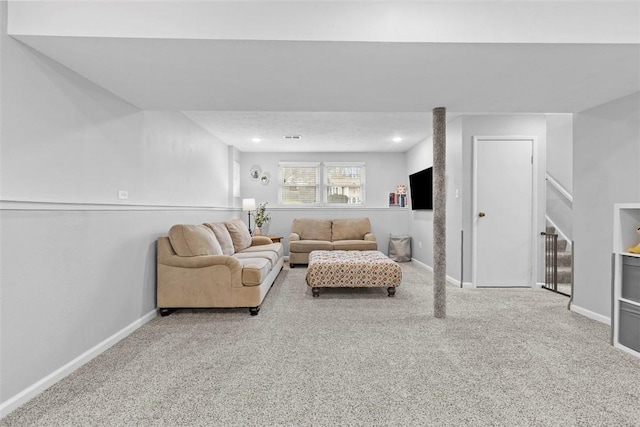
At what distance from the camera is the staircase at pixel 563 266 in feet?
14.8

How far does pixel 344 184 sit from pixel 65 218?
18.7ft

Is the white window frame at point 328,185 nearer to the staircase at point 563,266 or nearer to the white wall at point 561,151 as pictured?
the white wall at point 561,151

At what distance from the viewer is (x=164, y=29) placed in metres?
1.88

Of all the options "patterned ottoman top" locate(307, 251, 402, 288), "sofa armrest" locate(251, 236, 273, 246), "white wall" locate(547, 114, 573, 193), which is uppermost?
"white wall" locate(547, 114, 573, 193)

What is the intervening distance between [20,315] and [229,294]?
1689 millimetres

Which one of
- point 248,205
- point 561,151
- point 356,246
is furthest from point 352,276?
point 561,151

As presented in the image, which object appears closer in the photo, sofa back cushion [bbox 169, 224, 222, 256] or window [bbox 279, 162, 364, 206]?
sofa back cushion [bbox 169, 224, 222, 256]

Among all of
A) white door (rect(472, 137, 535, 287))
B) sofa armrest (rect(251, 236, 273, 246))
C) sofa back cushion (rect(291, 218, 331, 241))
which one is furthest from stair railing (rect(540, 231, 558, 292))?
sofa armrest (rect(251, 236, 273, 246))

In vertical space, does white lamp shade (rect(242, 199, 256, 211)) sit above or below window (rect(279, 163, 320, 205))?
below

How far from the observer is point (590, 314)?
10.7 ft

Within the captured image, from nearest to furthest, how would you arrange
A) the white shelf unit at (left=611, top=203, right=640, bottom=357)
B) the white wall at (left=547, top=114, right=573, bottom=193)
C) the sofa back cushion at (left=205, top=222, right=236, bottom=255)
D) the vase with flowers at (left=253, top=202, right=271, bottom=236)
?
the white shelf unit at (left=611, top=203, right=640, bottom=357) < the sofa back cushion at (left=205, top=222, right=236, bottom=255) < the white wall at (left=547, top=114, right=573, bottom=193) < the vase with flowers at (left=253, top=202, right=271, bottom=236)

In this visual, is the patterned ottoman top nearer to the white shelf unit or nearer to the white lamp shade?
the white shelf unit

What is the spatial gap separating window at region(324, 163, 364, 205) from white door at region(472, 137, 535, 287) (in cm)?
311

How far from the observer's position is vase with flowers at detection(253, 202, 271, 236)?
22.6 ft
